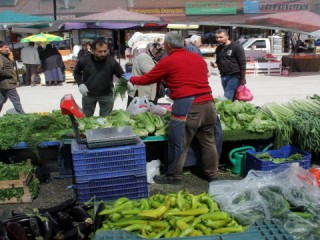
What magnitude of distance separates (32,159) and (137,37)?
1587 cm

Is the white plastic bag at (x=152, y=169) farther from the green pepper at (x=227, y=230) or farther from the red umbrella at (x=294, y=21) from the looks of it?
the red umbrella at (x=294, y=21)

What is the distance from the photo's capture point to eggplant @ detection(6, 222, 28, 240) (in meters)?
2.99

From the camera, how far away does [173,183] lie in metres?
5.11

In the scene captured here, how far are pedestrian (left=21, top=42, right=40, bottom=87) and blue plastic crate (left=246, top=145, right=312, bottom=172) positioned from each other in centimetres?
1170

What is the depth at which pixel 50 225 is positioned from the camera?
3174mm

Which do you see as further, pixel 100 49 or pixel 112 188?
pixel 100 49

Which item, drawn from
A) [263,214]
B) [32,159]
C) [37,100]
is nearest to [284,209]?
[263,214]

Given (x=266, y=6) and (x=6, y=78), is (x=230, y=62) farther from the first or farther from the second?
A: (x=266, y=6)

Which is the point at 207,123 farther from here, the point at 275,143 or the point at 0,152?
the point at 0,152

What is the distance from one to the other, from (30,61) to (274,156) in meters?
11.9

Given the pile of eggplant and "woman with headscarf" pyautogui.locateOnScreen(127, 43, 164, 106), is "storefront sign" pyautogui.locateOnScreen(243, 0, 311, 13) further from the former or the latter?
the pile of eggplant

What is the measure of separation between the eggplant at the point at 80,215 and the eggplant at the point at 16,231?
19.6 inches

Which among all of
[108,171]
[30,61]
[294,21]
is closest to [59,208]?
[108,171]

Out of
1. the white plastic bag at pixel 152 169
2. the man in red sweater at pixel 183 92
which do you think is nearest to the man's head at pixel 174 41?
the man in red sweater at pixel 183 92
